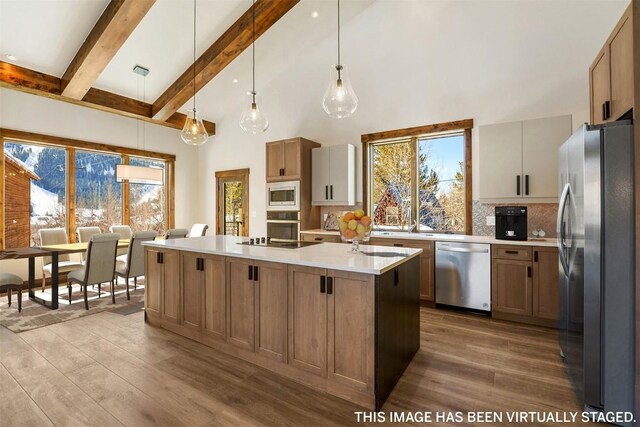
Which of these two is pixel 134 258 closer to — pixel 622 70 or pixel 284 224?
pixel 284 224

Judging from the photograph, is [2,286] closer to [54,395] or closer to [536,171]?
[54,395]

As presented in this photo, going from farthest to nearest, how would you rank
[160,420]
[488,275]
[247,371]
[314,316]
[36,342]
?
[488,275] < [36,342] < [247,371] < [314,316] < [160,420]

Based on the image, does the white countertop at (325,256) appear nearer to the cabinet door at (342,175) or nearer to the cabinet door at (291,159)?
the cabinet door at (342,175)

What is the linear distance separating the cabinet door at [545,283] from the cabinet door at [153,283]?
13.2 feet

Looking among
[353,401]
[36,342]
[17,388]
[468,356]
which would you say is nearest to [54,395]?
[17,388]

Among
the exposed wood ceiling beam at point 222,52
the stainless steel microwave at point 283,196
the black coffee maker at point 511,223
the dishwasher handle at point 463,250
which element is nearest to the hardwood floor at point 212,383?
the dishwasher handle at point 463,250

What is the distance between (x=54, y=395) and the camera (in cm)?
210

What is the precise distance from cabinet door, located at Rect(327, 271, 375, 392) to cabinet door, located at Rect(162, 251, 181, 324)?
5.93 feet

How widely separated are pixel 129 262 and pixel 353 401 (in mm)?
3861

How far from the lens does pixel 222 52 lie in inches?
Result: 189

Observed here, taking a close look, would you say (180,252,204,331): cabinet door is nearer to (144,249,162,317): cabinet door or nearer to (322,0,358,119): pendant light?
(144,249,162,317): cabinet door

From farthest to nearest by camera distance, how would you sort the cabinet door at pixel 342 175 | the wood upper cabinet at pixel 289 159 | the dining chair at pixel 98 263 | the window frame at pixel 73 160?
the wood upper cabinet at pixel 289 159 → the cabinet door at pixel 342 175 → the window frame at pixel 73 160 → the dining chair at pixel 98 263

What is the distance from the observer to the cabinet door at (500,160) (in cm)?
371

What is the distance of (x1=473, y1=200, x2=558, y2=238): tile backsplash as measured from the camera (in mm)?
3775
